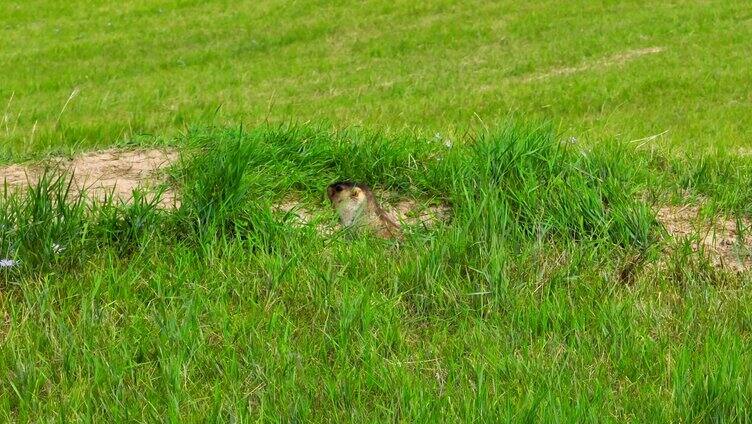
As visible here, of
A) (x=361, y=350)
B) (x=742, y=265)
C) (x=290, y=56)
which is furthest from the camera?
(x=290, y=56)

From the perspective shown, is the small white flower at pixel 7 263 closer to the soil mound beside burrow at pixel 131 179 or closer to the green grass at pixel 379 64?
the soil mound beside burrow at pixel 131 179

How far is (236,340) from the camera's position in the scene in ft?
9.67

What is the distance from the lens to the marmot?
3.92 metres

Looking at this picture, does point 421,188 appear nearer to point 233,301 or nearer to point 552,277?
point 552,277

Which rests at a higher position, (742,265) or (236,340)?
(236,340)

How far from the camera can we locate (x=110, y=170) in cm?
475

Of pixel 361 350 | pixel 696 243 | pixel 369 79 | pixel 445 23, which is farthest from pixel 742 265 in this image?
pixel 445 23

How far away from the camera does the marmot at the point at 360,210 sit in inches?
154

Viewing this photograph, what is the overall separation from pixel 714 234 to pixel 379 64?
12.7m

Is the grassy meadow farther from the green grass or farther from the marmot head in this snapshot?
the green grass

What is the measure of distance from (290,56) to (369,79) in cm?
301

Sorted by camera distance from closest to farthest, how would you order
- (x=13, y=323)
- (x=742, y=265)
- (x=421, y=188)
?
(x=13, y=323)
(x=742, y=265)
(x=421, y=188)

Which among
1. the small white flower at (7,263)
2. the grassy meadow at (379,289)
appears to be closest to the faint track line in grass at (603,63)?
the grassy meadow at (379,289)

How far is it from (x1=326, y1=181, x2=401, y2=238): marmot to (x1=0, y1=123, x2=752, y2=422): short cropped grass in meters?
0.13
